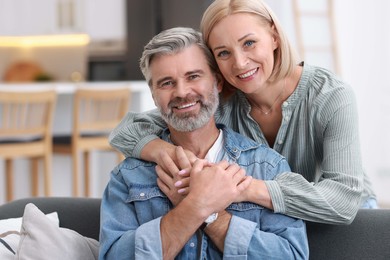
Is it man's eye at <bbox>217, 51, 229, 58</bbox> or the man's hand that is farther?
man's eye at <bbox>217, 51, 229, 58</bbox>

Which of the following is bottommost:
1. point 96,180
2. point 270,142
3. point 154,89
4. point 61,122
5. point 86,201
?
point 96,180

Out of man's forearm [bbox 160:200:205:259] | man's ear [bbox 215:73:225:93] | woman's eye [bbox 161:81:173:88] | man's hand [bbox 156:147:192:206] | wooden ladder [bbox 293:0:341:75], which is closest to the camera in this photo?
man's forearm [bbox 160:200:205:259]

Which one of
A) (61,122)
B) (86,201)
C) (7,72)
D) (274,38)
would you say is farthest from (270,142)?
(7,72)

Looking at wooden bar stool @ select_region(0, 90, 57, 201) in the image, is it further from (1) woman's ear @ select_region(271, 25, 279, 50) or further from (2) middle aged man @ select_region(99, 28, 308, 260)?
(1) woman's ear @ select_region(271, 25, 279, 50)

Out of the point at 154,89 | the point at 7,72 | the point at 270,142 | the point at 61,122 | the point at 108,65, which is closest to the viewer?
the point at 154,89

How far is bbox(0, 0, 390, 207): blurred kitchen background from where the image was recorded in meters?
6.32

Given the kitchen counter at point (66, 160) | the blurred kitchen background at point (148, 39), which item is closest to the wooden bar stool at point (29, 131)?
the kitchen counter at point (66, 160)

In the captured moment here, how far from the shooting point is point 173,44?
2.14 meters

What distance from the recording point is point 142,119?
7.98ft

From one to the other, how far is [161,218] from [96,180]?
3.90 meters

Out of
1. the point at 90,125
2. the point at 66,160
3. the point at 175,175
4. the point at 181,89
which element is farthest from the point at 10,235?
the point at 66,160

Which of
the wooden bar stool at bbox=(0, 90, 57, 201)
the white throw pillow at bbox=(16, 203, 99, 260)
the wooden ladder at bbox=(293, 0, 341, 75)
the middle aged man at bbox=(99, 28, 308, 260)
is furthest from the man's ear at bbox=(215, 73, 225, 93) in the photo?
the wooden ladder at bbox=(293, 0, 341, 75)

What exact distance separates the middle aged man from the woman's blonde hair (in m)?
0.07

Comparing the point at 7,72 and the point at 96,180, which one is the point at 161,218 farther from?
the point at 7,72
